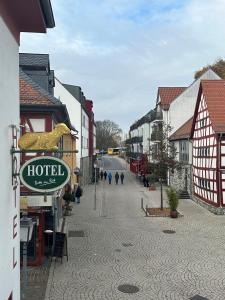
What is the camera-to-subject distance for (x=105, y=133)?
398ft

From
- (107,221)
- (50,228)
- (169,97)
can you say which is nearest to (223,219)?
(107,221)

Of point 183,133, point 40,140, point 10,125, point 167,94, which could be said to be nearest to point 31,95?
point 40,140

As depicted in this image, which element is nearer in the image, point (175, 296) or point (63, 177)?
point (63, 177)

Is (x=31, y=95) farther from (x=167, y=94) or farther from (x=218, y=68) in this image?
(x=218, y=68)

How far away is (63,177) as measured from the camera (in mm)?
5895

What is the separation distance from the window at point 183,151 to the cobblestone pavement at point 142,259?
8.60 metres

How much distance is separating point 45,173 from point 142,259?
10.2m

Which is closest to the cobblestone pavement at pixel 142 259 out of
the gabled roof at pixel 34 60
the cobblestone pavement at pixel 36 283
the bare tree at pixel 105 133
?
the cobblestone pavement at pixel 36 283

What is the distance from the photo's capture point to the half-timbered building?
967 inches

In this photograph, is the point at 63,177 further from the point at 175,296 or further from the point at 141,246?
the point at 141,246

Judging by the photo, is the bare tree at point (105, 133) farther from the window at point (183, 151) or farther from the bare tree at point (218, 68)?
the window at point (183, 151)

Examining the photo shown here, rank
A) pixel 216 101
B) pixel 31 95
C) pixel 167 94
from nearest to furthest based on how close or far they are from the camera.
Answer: pixel 31 95 < pixel 216 101 < pixel 167 94

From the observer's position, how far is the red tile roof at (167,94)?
4338cm

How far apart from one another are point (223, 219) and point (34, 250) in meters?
12.0
